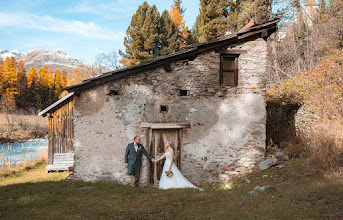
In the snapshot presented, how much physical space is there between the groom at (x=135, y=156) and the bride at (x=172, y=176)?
18.8 inches

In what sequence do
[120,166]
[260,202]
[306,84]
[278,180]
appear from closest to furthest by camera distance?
1. [260,202]
2. [278,180]
3. [120,166]
4. [306,84]

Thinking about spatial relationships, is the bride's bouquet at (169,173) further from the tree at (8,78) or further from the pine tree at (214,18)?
the tree at (8,78)

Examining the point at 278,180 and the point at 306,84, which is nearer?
the point at 278,180

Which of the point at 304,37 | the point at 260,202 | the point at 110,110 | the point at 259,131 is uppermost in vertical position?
the point at 304,37

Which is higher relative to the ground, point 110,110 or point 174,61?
point 174,61

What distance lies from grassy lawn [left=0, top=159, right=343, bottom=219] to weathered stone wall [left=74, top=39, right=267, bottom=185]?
0.84 meters

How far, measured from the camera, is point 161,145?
7566 mm

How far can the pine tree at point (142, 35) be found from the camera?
70.8ft

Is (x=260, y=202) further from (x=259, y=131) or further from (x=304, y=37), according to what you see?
(x=304, y=37)

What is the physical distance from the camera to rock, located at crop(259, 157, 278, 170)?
23.5ft

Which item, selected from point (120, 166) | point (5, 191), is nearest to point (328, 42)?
point (120, 166)

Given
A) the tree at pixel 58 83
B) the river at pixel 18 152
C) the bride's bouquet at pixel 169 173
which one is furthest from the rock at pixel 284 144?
the tree at pixel 58 83

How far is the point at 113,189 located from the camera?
6551 mm

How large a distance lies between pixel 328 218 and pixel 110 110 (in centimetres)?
608
